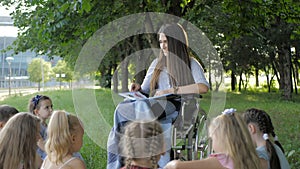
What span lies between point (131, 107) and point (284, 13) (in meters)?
7.99

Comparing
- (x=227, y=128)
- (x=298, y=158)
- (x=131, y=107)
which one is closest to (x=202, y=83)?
(x=131, y=107)

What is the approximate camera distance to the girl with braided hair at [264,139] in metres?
3.69

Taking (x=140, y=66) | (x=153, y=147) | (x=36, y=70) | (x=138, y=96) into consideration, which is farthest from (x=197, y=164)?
(x=36, y=70)

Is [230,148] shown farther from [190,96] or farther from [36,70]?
[36,70]

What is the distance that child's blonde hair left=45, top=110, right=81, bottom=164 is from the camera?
11.6 feet

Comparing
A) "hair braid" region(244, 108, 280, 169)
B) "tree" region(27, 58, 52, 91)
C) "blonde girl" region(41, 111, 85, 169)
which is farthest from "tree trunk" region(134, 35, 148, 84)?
"tree" region(27, 58, 52, 91)

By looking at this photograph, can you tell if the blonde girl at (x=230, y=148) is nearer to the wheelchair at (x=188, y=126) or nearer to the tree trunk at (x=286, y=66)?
the wheelchair at (x=188, y=126)

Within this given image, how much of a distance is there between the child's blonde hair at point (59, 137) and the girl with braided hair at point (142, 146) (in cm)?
61

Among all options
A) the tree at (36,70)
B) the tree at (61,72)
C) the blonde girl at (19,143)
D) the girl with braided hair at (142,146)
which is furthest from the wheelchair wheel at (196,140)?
the tree at (61,72)

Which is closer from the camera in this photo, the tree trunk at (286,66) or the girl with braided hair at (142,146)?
the girl with braided hair at (142,146)

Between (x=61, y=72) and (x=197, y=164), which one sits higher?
(x=61, y=72)

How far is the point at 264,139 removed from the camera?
3.77 m

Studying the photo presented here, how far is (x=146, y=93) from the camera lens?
4.92 m

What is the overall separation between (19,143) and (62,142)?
1.02 ft
